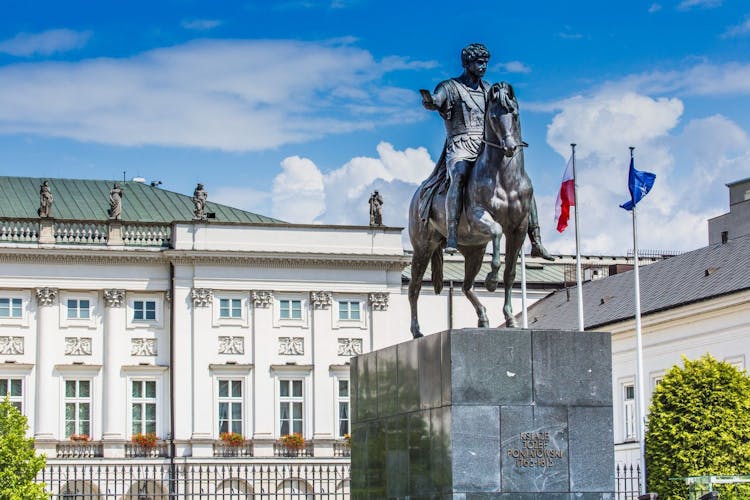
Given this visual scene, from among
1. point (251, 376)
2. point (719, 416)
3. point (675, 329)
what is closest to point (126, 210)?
point (251, 376)

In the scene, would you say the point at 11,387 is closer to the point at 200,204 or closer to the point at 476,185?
the point at 200,204

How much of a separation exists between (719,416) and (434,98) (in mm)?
20944

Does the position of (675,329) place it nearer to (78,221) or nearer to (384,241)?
(384,241)

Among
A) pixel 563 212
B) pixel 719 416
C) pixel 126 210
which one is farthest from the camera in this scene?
pixel 126 210

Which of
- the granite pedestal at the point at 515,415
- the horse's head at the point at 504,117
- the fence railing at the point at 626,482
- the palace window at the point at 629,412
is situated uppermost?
the horse's head at the point at 504,117

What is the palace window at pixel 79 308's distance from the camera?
6269cm

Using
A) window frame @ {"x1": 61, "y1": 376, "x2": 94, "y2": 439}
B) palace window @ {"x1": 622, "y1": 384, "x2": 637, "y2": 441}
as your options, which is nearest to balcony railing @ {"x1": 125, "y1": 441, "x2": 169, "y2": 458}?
window frame @ {"x1": 61, "y1": 376, "x2": 94, "y2": 439}

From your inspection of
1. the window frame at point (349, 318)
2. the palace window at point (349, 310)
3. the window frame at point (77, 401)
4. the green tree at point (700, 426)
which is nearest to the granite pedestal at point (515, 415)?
the green tree at point (700, 426)

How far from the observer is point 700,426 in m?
38.2

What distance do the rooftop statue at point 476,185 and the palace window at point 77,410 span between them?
4323 centimetres

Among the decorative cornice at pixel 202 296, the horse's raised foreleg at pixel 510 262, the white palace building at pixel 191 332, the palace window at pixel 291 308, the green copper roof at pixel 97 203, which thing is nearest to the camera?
the horse's raised foreleg at pixel 510 262

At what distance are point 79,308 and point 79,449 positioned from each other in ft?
17.4

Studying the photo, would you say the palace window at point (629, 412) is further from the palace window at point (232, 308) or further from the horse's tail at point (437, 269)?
the horse's tail at point (437, 269)

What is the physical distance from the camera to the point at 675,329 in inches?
2013
